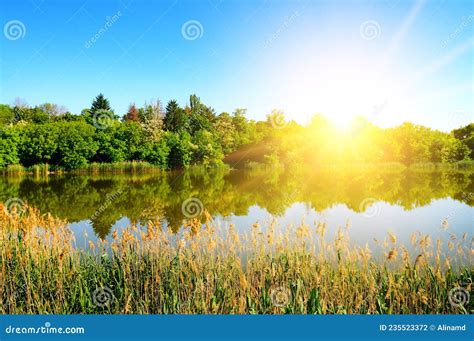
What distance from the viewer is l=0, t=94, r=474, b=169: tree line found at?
40000mm

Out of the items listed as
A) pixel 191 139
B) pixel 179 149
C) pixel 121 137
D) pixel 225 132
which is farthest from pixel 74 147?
pixel 225 132

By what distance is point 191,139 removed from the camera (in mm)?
46938

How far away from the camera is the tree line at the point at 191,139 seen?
1575 inches

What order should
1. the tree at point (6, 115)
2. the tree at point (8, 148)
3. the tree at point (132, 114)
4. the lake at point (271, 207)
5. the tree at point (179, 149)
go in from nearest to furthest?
the lake at point (271, 207) < the tree at point (8, 148) < the tree at point (179, 149) < the tree at point (6, 115) < the tree at point (132, 114)

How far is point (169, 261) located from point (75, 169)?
37.9 metres

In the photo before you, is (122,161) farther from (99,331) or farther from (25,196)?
(99,331)

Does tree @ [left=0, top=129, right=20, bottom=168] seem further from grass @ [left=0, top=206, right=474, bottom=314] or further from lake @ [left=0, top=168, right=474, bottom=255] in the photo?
grass @ [left=0, top=206, right=474, bottom=314]

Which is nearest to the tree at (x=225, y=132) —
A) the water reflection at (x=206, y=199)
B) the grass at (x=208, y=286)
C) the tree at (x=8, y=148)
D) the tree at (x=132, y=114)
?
the tree at (x=132, y=114)

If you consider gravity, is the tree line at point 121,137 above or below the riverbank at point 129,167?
above

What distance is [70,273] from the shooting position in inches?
230

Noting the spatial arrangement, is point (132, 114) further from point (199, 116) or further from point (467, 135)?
point (467, 135)

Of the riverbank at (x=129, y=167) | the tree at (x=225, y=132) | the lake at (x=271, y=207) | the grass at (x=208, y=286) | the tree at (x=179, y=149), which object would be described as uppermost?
the tree at (x=225, y=132)

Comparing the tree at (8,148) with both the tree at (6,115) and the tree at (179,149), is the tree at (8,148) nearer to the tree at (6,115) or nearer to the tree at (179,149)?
the tree at (179,149)

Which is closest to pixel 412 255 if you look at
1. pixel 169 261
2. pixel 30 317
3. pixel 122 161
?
pixel 169 261
